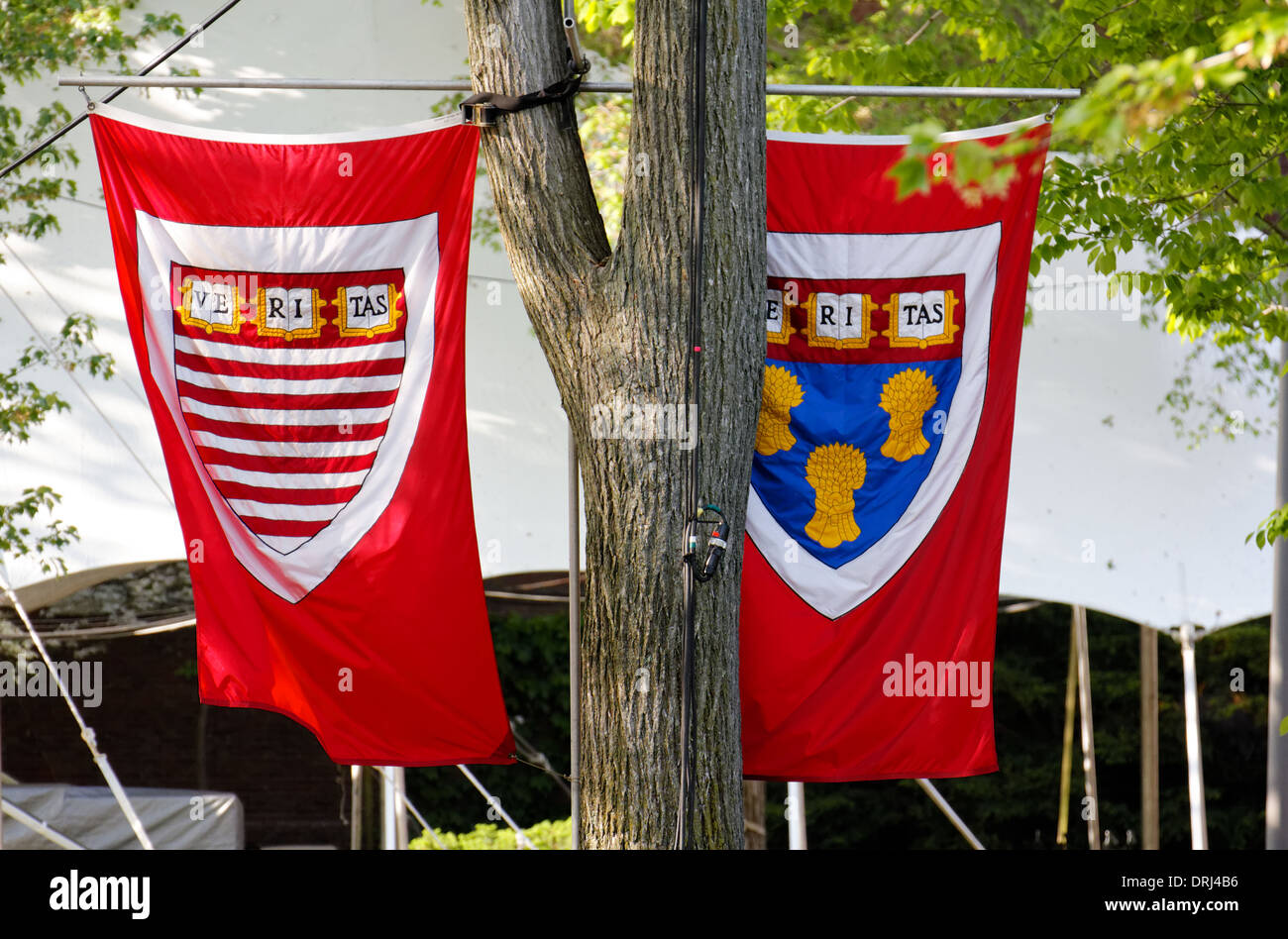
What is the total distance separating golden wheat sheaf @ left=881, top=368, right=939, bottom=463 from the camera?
4.01 m

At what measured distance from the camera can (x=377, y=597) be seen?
3840mm

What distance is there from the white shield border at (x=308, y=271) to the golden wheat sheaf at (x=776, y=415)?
1089 mm

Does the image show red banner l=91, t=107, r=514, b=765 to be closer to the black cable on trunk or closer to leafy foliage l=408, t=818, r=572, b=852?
the black cable on trunk

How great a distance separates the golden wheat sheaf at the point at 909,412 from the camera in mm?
4012

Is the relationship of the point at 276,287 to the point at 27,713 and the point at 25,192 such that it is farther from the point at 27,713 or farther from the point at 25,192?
the point at 27,713

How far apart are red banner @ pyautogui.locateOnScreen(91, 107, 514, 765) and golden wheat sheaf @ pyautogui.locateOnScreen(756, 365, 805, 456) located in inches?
38.3

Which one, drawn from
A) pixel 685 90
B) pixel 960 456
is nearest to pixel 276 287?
pixel 685 90

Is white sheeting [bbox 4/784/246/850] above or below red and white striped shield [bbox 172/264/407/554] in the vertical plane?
below

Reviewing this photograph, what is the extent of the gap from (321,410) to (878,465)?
1.82m

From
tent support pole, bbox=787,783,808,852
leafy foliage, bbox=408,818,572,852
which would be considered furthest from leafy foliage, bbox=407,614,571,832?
tent support pole, bbox=787,783,808,852

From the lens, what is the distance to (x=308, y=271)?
3928 millimetres

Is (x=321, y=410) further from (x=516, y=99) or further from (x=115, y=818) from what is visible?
(x=115, y=818)

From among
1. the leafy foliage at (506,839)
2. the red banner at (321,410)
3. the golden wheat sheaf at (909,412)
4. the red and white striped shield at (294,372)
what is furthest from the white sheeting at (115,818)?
the golden wheat sheaf at (909,412)

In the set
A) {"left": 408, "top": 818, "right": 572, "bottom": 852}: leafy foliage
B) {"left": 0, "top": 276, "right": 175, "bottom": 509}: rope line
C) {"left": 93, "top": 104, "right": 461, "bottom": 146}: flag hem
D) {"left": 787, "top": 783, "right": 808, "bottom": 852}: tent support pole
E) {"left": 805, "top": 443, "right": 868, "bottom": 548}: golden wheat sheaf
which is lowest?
{"left": 408, "top": 818, "right": 572, "bottom": 852}: leafy foliage
